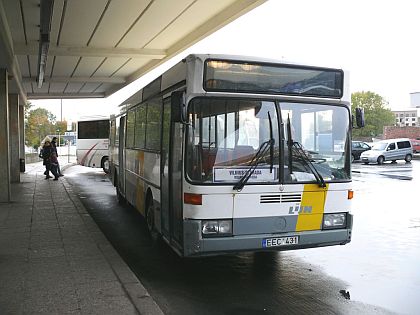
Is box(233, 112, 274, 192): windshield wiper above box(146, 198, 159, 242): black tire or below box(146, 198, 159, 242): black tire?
above

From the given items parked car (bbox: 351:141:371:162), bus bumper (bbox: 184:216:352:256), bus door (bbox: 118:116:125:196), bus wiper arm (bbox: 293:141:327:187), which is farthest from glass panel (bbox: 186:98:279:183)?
parked car (bbox: 351:141:371:162)

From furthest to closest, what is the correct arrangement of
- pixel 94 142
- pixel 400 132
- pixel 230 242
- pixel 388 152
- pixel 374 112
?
pixel 374 112 < pixel 400 132 < pixel 388 152 < pixel 94 142 < pixel 230 242

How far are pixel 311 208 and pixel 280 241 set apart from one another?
636 millimetres

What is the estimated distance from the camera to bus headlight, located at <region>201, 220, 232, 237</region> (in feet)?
18.7

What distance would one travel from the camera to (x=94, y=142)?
27.6 meters

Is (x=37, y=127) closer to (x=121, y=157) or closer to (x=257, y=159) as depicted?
(x=121, y=157)

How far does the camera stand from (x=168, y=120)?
696 cm

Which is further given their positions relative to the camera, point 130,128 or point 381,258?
point 130,128

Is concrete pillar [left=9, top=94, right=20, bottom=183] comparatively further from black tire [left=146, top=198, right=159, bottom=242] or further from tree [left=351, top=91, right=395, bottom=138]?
tree [left=351, top=91, right=395, bottom=138]

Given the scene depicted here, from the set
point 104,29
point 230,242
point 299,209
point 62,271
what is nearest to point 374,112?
point 104,29

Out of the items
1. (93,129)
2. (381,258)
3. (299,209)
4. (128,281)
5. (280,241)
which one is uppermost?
(93,129)

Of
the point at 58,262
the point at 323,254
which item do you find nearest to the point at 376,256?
the point at 323,254

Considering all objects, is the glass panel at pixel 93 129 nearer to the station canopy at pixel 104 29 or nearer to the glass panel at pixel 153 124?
the station canopy at pixel 104 29

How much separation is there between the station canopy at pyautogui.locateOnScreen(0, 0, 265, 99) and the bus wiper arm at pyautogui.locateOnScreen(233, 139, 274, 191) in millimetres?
4741
